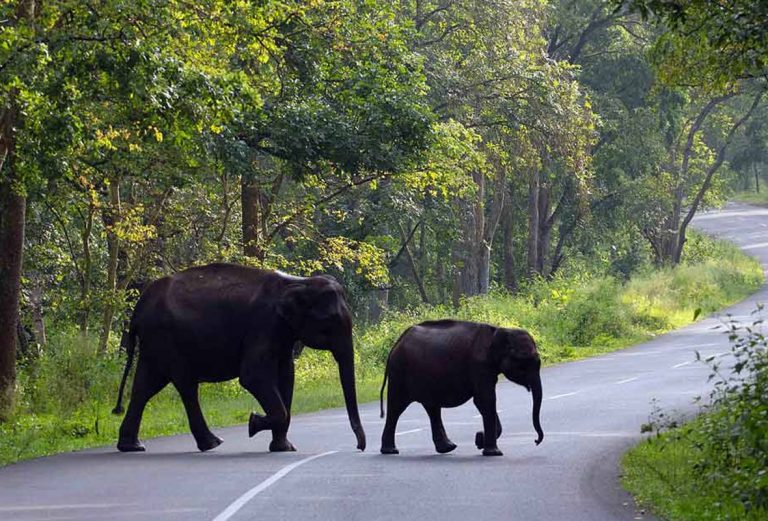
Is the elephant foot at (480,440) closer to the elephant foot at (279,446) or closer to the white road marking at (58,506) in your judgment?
the elephant foot at (279,446)

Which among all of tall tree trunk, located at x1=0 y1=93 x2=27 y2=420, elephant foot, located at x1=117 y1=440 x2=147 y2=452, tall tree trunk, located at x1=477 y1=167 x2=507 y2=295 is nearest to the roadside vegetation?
elephant foot, located at x1=117 y1=440 x2=147 y2=452

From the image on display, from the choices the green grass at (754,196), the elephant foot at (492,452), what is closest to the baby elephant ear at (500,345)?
the elephant foot at (492,452)

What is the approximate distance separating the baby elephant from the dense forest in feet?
12.3

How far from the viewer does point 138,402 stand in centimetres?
1739

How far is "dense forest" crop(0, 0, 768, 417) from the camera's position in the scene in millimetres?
17234

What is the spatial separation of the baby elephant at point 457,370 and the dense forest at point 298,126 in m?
3.74

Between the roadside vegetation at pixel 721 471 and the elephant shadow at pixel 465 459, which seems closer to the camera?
the roadside vegetation at pixel 721 471

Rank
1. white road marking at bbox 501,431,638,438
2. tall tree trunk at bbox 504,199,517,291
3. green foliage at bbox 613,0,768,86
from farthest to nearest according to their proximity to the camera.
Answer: tall tree trunk at bbox 504,199,517,291 < white road marking at bbox 501,431,638,438 < green foliage at bbox 613,0,768,86

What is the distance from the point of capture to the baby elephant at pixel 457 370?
1573 centimetres

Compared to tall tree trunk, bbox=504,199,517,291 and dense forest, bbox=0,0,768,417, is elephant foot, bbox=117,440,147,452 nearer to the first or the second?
dense forest, bbox=0,0,768,417

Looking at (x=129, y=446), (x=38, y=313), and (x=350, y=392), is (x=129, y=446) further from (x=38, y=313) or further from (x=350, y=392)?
(x=38, y=313)

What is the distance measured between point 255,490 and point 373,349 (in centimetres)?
2195

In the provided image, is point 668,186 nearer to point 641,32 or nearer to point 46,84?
point 641,32

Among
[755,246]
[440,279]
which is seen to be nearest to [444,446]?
[440,279]
